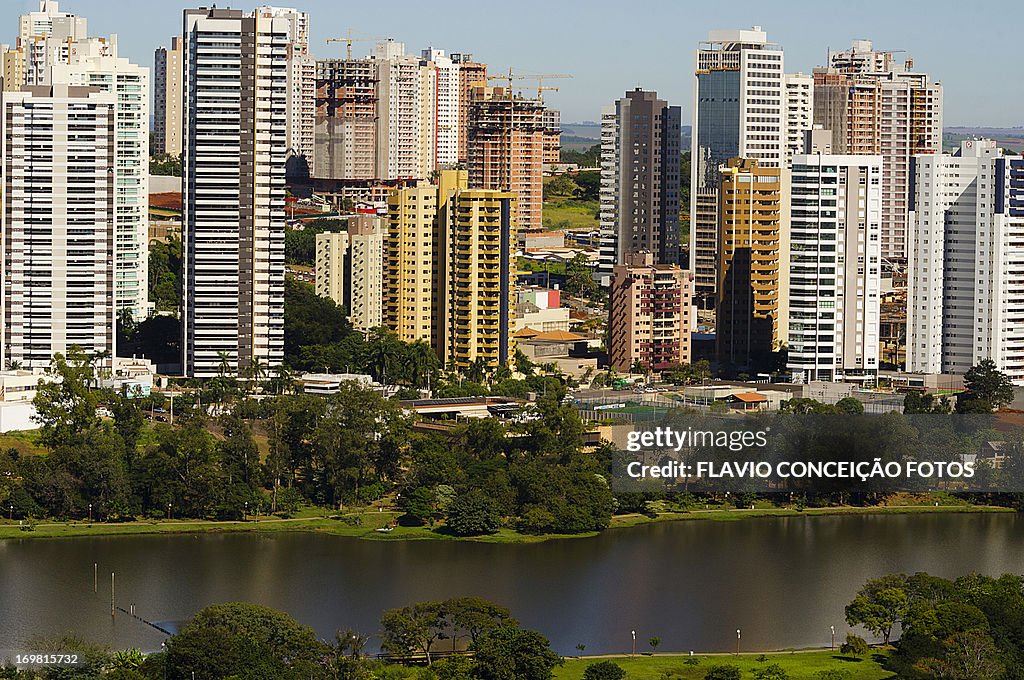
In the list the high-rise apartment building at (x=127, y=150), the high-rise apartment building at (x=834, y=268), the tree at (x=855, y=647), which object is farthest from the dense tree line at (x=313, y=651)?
the high-rise apartment building at (x=127, y=150)

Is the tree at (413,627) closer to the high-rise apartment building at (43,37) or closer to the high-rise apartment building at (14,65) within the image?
the high-rise apartment building at (43,37)

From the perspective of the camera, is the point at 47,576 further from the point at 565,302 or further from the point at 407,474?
the point at 565,302

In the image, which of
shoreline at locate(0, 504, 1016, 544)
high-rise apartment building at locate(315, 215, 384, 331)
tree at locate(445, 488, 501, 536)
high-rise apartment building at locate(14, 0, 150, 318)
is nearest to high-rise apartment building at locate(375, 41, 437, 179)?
high-rise apartment building at locate(14, 0, 150, 318)

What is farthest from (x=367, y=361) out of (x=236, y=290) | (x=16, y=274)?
(x=16, y=274)

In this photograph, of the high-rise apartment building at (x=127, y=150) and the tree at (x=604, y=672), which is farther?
the high-rise apartment building at (x=127, y=150)

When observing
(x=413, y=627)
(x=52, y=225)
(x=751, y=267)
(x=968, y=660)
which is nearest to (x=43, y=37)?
(x=52, y=225)
